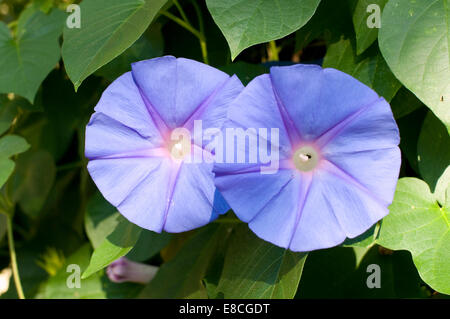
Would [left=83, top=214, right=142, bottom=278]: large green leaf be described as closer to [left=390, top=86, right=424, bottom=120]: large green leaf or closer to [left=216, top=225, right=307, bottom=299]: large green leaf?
[left=216, top=225, right=307, bottom=299]: large green leaf

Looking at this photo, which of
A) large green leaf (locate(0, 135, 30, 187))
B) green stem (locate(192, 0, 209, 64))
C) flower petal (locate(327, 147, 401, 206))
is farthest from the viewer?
green stem (locate(192, 0, 209, 64))

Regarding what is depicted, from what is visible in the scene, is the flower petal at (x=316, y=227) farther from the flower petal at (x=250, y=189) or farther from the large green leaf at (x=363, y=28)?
the large green leaf at (x=363, y=28)

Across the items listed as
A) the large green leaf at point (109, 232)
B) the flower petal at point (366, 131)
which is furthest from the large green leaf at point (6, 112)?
the flower petal at point (366, 131)

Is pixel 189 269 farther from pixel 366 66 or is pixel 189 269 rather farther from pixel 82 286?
pixel 366 66

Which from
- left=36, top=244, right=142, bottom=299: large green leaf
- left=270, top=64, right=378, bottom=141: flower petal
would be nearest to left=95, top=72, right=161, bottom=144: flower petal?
left=270, top=64, right=378, bottom=141: flower petal

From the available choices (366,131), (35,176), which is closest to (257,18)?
(366,131)
